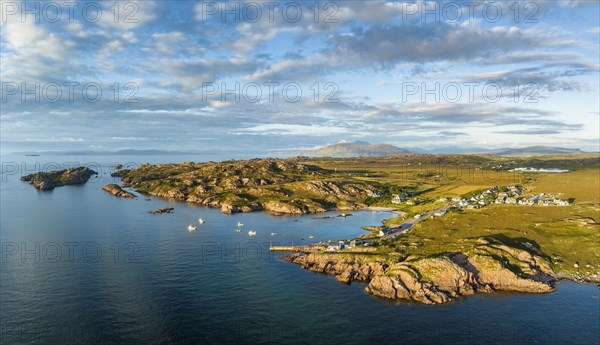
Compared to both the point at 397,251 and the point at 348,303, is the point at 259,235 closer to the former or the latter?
the point at 397,251

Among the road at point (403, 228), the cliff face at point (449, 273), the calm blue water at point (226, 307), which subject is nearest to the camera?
the calm blue water at point (226, 307)

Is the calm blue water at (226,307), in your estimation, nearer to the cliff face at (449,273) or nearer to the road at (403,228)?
the cliff face at (449,273)

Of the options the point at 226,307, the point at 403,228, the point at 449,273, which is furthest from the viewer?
the point at 403,228

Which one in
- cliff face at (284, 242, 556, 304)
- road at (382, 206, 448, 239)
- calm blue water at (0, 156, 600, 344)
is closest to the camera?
calm blue water at (0, 156, 600, 344)

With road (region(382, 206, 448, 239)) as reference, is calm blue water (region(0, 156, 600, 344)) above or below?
below

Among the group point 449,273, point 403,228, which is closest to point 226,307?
point 449,273

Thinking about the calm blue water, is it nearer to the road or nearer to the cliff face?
the cliff face

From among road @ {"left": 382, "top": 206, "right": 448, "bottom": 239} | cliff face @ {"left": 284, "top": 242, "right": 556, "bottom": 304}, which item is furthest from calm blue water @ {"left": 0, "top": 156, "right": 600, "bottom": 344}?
road @ {"left": 382, "top": 206, "right": 448, "bottom": 239}

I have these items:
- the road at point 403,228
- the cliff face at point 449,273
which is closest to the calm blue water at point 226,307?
the cliff face at point 449,273

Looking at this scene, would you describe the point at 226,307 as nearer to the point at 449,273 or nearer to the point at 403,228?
the point at 449,273
